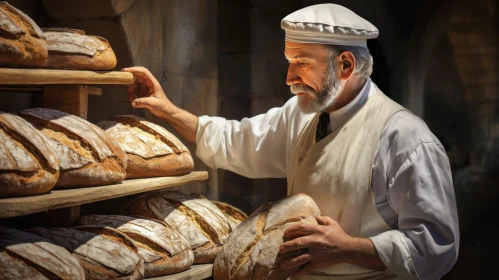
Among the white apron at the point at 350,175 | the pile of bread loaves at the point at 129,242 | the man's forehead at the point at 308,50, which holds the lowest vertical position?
the pile of bread loaves at the point at 129,242

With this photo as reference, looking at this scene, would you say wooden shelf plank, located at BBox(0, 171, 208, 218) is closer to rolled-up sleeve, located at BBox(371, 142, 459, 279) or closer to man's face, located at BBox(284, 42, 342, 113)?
man's face, located at BBox(284, 42, 342, 113)

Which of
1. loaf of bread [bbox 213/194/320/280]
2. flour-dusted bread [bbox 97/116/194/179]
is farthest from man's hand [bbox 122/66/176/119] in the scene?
loaf of bread [bbox 213/194/320/280]

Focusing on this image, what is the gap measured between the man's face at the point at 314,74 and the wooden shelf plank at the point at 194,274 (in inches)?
33.8

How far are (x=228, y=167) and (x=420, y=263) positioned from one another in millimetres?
1184

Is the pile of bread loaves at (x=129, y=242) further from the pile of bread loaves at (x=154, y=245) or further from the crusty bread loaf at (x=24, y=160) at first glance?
the crusty bread loaf at (x=24, y=160)

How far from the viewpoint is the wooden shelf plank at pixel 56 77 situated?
2.29m

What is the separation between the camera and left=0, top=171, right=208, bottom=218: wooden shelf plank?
7.00ft

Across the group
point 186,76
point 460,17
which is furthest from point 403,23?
point 186,76

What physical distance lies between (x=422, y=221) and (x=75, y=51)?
4.82 feet

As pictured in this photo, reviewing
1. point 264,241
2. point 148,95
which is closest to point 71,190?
point 264,241

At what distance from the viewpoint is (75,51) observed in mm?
2664

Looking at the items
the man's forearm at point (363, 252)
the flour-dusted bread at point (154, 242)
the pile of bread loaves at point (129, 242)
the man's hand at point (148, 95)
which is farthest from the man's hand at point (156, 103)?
the man's forearm at point (363, 252)

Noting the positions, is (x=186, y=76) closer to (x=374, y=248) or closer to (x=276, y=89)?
(x=276, y=89)

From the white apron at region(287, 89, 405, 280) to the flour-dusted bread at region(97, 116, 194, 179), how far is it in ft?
1.82
